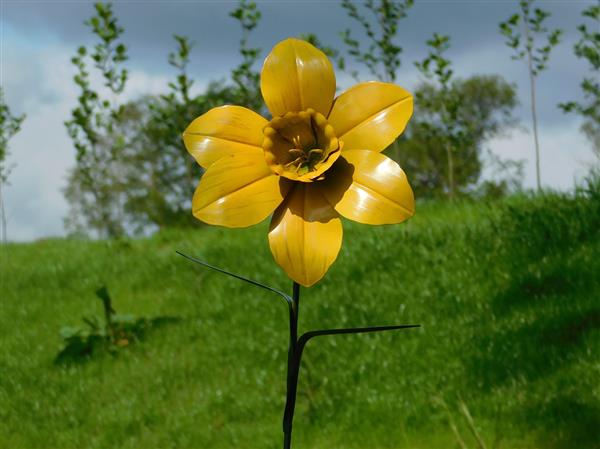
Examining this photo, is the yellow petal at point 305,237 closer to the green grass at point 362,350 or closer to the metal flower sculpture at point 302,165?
the metal flower sculpture at point 302,165

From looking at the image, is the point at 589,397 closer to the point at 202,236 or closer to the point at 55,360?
the point at 55,360

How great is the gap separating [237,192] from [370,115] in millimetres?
276

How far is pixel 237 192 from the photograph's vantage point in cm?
135

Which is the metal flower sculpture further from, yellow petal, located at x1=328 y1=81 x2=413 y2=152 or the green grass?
the green grass

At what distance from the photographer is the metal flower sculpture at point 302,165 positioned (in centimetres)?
131

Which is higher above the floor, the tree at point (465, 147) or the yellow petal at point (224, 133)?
the tree at point (465, 147)

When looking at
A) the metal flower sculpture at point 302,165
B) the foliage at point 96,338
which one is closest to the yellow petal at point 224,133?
the metal flower sculpture at point 302,165

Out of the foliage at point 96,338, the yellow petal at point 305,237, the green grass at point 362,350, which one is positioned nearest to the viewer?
the yellow petal at point 305,237

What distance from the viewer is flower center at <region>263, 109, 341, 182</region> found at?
1332mm

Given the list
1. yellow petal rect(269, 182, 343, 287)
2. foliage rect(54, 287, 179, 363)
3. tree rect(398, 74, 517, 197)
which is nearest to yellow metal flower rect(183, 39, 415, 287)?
yellow petal rect(269, 182, 343, 287)

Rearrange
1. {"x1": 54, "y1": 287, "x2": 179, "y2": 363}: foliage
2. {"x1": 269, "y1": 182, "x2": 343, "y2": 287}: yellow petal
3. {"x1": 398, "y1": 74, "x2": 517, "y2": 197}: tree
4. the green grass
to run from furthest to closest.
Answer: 1. {"x1": 398, "y1": 74, "x2": 517, "y2": 197}: tree
2. {"x1": 54, "y1": 287, "x2": 179, "y2": 363}: foliage
3. the green grass
4. {"x1": 269, "y1": 182, "x2": 343, "y2": 287}: yellow petal

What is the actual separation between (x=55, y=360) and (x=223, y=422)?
231 cm

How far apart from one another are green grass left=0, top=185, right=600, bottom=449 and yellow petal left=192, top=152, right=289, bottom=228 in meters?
3.35

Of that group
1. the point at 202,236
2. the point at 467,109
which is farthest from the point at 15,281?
the point at 467,109
